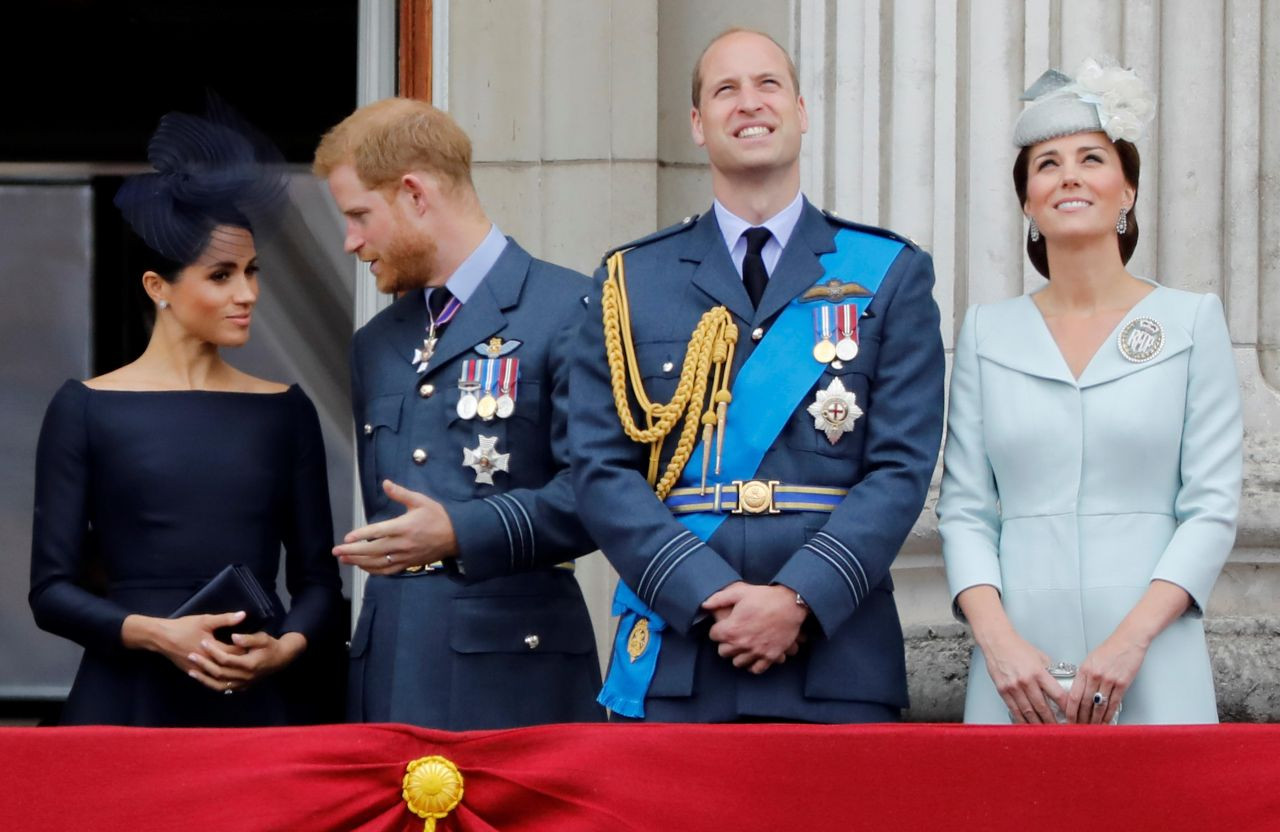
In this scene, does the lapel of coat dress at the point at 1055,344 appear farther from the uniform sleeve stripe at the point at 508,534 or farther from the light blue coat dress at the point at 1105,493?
the uniform sleeve stripe at the point at 508,534

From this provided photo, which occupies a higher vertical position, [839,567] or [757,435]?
[757,435]

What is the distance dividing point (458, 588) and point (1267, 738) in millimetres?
1416

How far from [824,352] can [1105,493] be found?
0.47 meters

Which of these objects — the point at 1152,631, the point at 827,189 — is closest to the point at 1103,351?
the point at 1152,631

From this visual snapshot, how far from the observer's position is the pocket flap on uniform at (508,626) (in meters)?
3.76

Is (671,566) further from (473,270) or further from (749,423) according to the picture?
(473,270)

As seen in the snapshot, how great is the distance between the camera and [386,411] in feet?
12.8

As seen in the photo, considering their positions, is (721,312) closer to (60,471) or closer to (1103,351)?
(1103,351)

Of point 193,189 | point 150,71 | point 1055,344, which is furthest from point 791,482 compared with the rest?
point 150,71

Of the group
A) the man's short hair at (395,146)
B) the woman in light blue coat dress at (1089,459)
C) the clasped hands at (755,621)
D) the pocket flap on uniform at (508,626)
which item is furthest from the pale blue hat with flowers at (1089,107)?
the pocket flap on uniform at (508,626)

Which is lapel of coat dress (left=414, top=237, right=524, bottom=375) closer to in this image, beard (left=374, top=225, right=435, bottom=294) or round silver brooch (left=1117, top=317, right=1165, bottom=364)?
beard (left=374, top=225, right=435, bottom=294)

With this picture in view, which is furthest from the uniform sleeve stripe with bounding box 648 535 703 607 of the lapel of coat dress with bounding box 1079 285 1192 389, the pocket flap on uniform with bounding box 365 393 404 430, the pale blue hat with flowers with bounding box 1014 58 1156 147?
the pale blue hat with flowers with bounding box 1014 58 1156 147

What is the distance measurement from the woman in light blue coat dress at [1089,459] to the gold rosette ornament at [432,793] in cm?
84

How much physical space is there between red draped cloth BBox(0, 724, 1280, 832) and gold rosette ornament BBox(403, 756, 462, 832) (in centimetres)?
1
